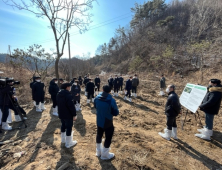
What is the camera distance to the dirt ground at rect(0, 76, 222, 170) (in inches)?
122

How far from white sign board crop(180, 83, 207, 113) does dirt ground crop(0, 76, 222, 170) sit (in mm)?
1099

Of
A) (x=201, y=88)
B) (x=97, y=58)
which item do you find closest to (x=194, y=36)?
(x=201, y=88)

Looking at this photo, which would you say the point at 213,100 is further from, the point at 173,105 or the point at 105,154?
the point at 105,154

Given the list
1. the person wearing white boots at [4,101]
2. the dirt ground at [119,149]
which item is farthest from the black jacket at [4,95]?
the dirt ground at [119,149]

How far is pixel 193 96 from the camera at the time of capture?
4715 mm

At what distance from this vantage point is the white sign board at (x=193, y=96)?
4.35m

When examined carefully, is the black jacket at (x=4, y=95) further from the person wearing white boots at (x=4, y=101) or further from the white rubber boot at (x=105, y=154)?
the white rubber boot at (x=105, y=154)

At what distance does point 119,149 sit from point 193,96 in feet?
11.2

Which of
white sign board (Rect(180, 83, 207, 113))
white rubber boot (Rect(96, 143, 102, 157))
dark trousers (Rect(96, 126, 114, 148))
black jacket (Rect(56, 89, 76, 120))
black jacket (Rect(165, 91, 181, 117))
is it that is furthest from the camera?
white sign board (Rect(180, 83, 207, 113))

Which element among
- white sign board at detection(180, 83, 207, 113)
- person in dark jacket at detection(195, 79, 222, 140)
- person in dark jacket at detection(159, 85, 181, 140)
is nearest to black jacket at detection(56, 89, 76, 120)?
person in dark jacket at detection(159, 85, 181, 140)

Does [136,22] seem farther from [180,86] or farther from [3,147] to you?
[3,147]

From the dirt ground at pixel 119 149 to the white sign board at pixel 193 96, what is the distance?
3.61 feet

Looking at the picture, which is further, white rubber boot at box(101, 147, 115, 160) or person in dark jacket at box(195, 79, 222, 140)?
person in dark jacket at box(195, 79, 222, 140)

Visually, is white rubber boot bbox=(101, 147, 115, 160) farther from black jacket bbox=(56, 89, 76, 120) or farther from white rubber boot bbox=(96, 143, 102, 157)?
black jacket bbox=(56, 89, 76, 120)
